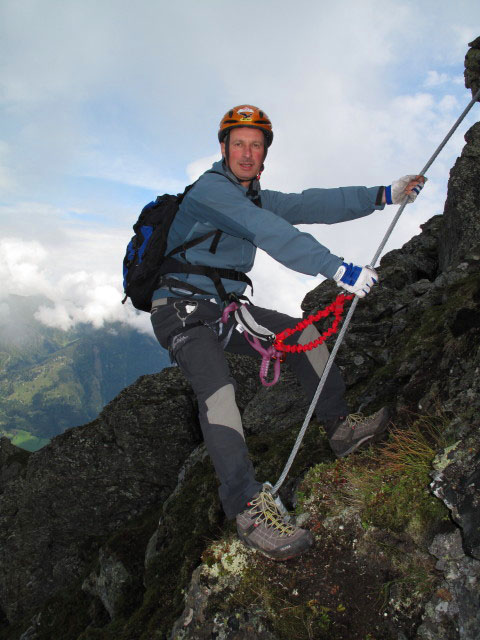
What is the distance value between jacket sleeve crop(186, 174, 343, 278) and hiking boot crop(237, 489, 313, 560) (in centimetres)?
332

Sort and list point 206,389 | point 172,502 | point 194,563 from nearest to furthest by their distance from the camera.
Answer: point 206,389 < point 194,563 < point 172,502

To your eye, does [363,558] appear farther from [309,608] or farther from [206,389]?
[206,389]

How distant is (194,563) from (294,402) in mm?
6520

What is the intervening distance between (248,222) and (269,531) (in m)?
4.22

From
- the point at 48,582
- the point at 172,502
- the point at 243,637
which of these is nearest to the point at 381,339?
the point at 172,502

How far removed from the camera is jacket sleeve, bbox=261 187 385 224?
7.59 m

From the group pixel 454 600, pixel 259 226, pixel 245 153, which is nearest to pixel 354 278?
pixel 259 226

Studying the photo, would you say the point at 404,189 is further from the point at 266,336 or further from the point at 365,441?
the point at 365,441

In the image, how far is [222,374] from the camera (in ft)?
20.6

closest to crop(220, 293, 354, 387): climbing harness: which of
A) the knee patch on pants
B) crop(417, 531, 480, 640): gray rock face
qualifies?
the knee patch on pants

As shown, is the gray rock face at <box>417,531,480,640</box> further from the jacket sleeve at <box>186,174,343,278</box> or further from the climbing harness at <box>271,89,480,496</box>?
the jacket sleeve at <box>186,174,343,278</box>

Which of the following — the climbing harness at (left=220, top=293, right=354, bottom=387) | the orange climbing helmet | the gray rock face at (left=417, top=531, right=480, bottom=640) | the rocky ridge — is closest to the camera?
the gray rock face at (left=417, top=531, right=480, bottom=640)

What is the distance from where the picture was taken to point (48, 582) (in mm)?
20531

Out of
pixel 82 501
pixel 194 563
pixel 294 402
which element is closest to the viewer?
pixel 194 563
